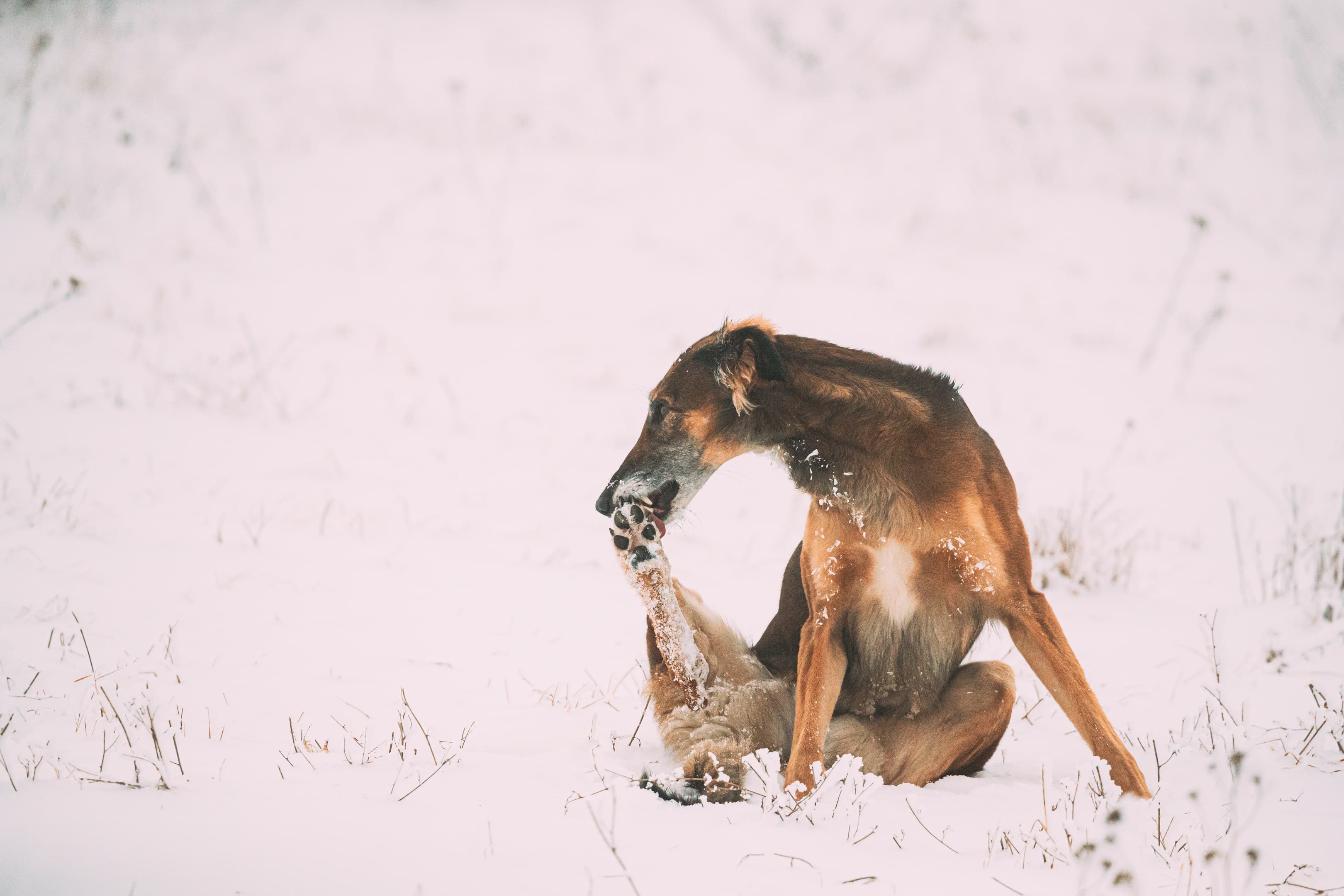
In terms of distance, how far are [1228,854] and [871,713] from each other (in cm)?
130

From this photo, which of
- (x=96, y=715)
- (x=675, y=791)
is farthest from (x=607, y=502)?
(x=96, y=715)

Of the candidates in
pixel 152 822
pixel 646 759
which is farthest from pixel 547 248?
pixel 152 822

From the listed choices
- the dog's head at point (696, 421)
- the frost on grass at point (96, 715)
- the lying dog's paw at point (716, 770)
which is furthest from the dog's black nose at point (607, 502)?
the frost on grass at point (96, 715)

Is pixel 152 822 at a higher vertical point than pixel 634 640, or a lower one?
lower

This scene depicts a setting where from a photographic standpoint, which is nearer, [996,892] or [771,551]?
[996,892]

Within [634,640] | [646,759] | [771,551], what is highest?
[771,551]

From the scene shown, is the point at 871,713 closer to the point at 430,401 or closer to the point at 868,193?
the point at 430,401

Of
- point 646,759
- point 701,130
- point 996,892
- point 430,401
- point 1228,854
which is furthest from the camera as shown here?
point 701,130

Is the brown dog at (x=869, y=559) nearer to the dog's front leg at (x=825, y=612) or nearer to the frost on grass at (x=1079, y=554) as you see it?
the dog's front leg at (x=825, y=612)

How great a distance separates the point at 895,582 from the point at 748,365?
2.72ft

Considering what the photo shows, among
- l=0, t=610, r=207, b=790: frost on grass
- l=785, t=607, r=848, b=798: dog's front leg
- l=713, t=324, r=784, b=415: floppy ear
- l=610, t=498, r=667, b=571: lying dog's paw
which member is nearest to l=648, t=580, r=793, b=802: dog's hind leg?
l=785, t=607, r=848, b=798: dog's front leg

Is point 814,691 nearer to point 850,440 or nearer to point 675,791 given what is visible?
point 675,791

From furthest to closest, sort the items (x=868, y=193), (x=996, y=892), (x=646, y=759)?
(x=868, y=193) < (x=646, y=759) < (x=996, y=892)

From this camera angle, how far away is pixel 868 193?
13.4 metres
